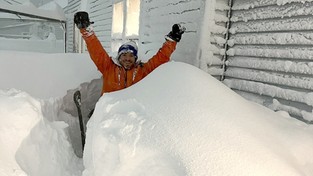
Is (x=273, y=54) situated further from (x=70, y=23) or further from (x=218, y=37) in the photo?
(x=70, y=23)

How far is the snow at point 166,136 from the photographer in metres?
1.95

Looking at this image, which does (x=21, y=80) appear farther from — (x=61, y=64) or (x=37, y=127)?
(x=37, y=127)

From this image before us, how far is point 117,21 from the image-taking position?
9.61m

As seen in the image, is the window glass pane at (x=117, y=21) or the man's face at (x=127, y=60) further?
the window glass pane at (x=117, y=21)

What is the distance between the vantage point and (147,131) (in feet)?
7.17

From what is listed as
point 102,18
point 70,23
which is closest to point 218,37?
point 102,18

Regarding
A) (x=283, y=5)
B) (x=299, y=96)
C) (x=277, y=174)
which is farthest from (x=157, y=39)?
(x=277, y=174)

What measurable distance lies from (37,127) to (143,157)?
1.60 metres

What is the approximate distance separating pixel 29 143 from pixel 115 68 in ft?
5.46

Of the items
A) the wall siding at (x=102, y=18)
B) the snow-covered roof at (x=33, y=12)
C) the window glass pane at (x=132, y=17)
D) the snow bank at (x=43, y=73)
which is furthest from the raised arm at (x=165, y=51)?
the snow-covered roof at (x=33, y=12)

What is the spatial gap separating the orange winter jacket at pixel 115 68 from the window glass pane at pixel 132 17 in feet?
12.5

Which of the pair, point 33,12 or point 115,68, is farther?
point 33,12

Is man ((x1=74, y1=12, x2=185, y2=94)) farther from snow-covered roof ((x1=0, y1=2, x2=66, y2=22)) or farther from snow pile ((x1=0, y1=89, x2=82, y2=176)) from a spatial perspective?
snow-covered roof ((x1=0, y1=2, x2=66, y2=22))

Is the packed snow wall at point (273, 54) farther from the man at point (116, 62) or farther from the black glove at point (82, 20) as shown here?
the black glove at point (82, 20)
